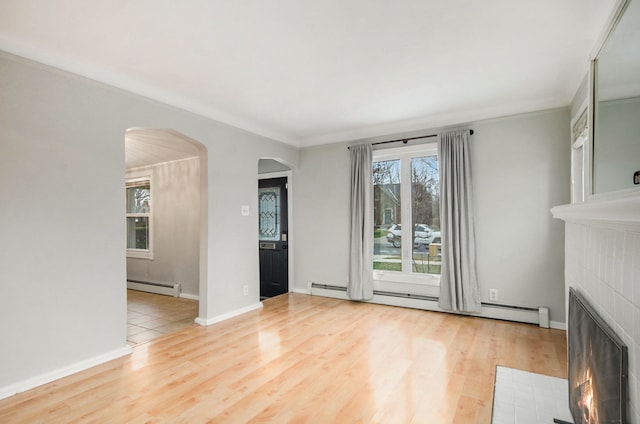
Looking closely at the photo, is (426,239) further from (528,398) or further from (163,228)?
(163,228)

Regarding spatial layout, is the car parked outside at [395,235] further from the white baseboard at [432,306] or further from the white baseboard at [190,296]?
the white baseboard at [190,296]

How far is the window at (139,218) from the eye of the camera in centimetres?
609

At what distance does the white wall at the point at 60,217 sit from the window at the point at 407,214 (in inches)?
118

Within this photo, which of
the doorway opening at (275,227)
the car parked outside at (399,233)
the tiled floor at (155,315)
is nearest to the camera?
the tiled floor at (155,315)

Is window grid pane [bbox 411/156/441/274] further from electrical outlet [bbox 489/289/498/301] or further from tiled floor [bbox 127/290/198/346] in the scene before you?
tiled floor [bbox 127/290/198/346]

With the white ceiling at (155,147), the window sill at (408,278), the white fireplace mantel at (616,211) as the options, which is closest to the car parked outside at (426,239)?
the window sill at (408,278)

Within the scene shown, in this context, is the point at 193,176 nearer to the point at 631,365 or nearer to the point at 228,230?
the point at 228,230

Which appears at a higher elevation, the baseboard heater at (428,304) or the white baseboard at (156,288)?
the baseboard heater at (428,304)

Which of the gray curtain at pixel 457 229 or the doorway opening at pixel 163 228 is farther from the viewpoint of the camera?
the doorway opening at pixel 163 228

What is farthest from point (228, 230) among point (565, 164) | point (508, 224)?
point (565, 164)

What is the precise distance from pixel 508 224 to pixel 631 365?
314 centimetres

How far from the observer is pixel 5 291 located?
2.29m

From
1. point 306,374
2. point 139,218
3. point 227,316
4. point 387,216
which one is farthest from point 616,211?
point 139,218

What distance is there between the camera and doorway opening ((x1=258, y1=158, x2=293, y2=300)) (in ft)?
18.3
